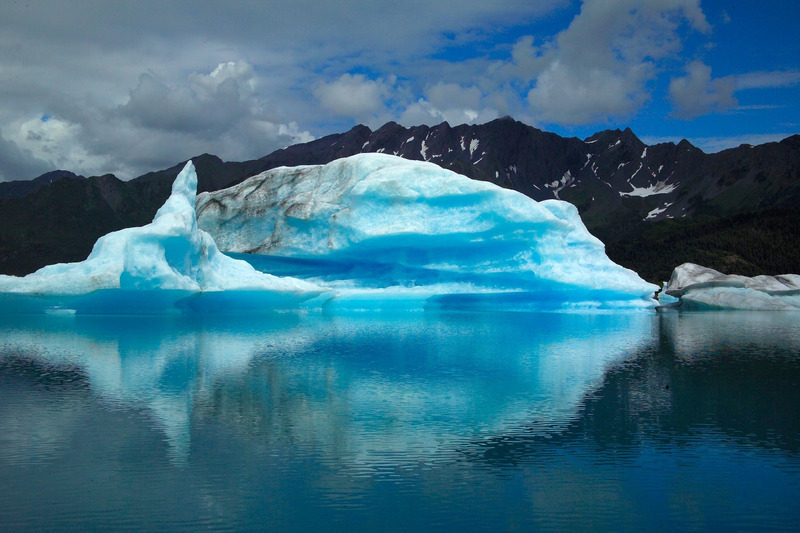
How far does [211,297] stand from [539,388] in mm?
20553

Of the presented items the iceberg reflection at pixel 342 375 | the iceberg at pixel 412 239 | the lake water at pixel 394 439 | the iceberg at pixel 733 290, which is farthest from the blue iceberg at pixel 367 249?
the lake water at pixel 394 439

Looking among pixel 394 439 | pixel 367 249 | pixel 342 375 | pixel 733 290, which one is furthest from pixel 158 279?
pixel 733 290

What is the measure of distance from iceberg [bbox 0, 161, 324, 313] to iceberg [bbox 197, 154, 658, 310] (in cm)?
371

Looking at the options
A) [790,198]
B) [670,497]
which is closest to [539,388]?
[670,497]

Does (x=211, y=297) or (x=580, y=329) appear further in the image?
(x=211, y=297)

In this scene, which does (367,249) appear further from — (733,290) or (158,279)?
(733,290)

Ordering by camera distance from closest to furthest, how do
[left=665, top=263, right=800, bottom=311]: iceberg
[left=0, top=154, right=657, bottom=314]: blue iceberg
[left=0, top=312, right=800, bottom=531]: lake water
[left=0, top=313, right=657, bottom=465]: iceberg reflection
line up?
[left=0, top=312, right=800, bottom=531]: lake water, [left=0, top=313, right=657, bottom=465]: iceberg reflection, [left=0, top=154, right=657, bottom=314]: blue iceberg, [left=665, top=263, right=800, bottom=311]: iceberg

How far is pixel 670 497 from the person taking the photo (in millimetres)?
6965

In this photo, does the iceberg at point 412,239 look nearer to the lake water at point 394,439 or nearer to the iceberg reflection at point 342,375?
the iceberg reflection at point 342,375

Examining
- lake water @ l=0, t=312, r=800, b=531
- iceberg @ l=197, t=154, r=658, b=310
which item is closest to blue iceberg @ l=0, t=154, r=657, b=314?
iceberg @ l=197, t=154, r=658, b=310

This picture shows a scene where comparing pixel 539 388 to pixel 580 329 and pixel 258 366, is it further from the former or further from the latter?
pixel 580 329

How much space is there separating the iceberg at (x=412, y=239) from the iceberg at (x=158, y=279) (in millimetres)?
3713

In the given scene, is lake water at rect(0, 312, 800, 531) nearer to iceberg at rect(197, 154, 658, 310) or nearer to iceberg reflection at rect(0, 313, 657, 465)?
iceberg reflection at rect(0, 313, 657, 465)

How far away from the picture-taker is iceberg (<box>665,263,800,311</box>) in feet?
143
